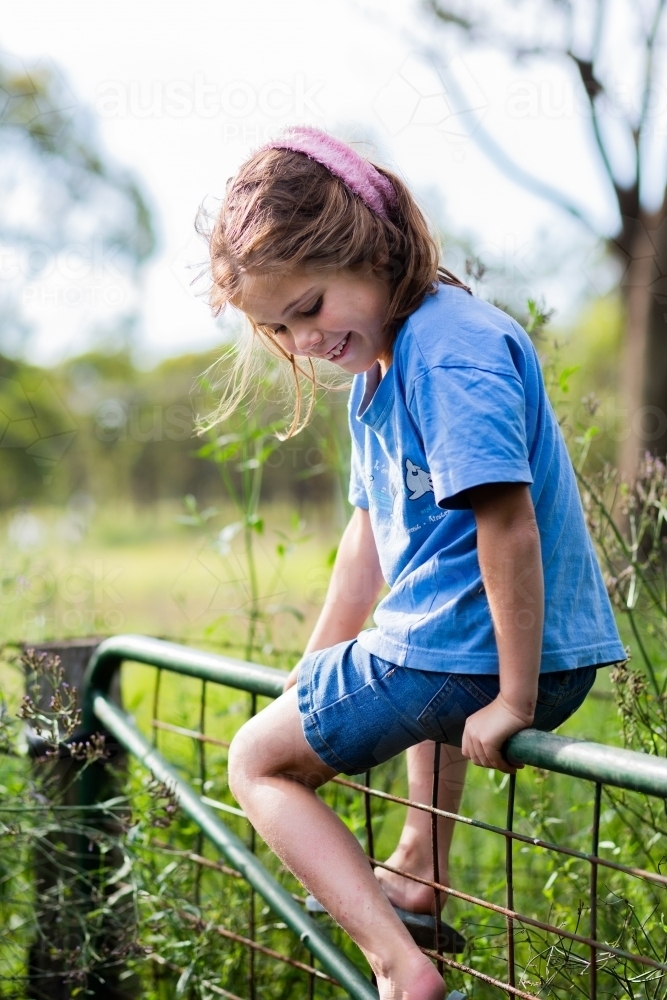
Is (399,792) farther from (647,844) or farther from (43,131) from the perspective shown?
(43,131)

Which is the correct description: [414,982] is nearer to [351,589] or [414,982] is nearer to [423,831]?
[423,831]

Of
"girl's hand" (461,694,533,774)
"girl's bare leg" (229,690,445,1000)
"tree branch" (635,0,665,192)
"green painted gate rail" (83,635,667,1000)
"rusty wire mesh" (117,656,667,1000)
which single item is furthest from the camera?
"tree branch" (635,0,665,192)

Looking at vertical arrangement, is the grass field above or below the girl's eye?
below

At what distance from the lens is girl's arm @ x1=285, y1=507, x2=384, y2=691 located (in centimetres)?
163

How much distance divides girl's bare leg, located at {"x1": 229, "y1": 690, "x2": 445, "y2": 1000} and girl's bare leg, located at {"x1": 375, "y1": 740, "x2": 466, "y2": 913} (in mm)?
156

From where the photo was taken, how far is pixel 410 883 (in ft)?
4.77

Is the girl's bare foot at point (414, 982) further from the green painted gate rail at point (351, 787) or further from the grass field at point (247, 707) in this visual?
the grass field at point (247, 707)

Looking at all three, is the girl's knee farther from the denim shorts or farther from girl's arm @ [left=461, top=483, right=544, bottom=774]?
girl's arm @ [left=461, top=483, right=544, bottom=774]

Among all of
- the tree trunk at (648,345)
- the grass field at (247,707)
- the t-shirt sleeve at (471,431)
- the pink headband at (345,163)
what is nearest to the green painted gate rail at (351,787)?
the grass field at (247,707)

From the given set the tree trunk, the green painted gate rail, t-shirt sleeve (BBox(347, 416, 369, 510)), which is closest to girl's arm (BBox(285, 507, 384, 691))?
t-shirt sleeve (BBox(347, 416, 369, 510))

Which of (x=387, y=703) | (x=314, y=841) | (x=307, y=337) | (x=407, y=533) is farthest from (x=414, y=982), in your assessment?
(x=307, y=337)

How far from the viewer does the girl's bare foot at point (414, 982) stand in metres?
1.21

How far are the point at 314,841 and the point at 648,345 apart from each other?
4522mm

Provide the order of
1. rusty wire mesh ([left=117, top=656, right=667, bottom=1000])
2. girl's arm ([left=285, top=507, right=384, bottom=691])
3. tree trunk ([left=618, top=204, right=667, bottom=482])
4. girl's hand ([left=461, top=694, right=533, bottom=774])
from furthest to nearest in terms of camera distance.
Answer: tree trunk ([left=618, top=204, right=667, bottom=482])
girl's arm ([left=285, top=507, right=384, bottom=691])
rusty wire mesh ([left=117, top=656, right=667, bottom=1000])
girl's hand ([left=461, top=694, right=533, bottom=774])
